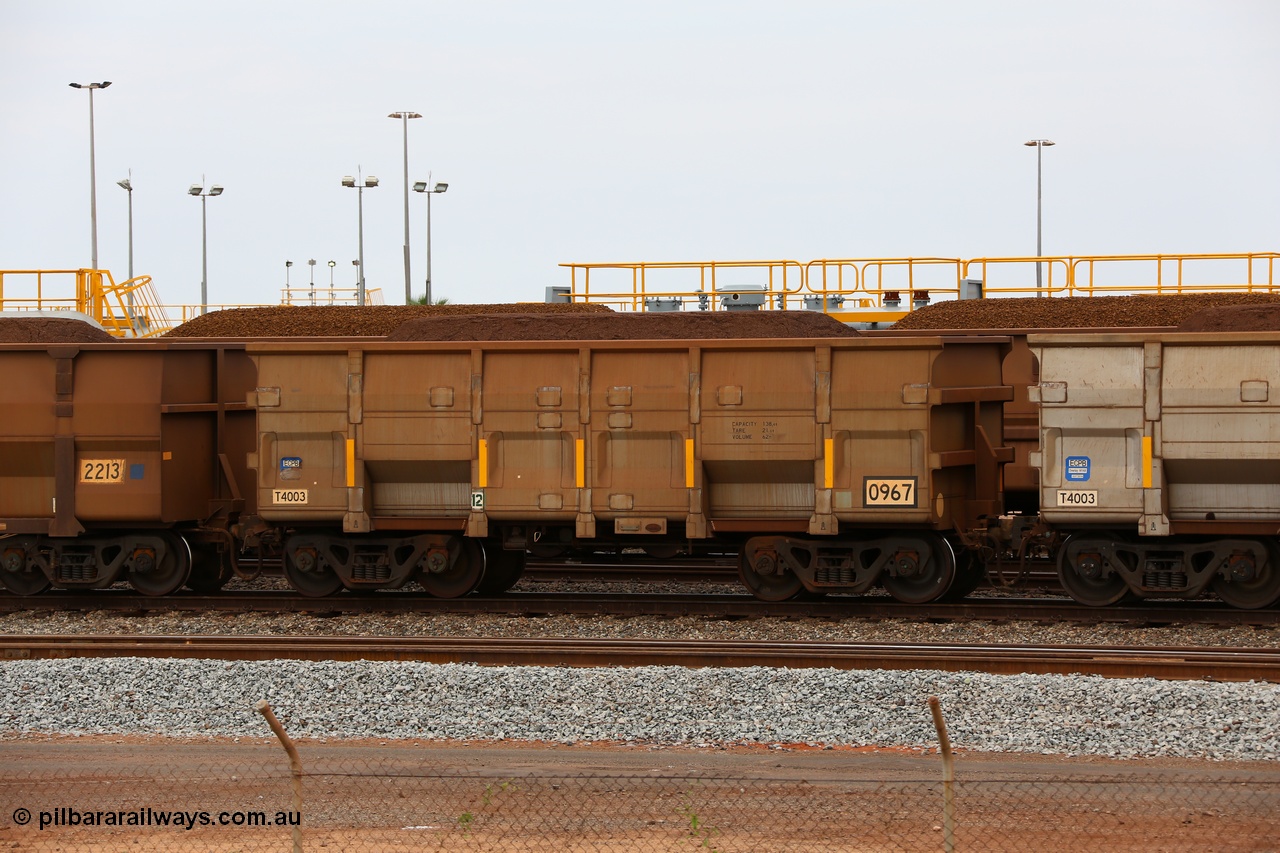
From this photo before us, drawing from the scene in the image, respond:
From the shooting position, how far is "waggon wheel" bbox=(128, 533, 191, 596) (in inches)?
606

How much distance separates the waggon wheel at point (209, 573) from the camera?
16.2 m

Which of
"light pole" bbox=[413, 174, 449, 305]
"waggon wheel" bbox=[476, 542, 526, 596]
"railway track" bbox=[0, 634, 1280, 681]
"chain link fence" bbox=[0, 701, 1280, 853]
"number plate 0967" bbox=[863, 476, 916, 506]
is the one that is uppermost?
"light pole" bbox=[413, 174, 449, 305]

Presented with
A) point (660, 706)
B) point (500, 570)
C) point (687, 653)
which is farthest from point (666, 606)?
point (660, 706)

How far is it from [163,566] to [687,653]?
7104 mm

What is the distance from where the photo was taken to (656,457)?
46.5 feet

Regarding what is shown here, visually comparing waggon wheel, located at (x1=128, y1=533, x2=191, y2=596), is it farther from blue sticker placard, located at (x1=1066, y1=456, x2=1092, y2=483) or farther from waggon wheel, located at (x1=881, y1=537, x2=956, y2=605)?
blue sticker placard, located at (x1=1066, y1=456, x2=1092, y2=483)

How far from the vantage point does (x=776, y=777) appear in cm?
798

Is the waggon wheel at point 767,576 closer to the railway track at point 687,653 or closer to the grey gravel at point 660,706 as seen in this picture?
the railway track at point 687,653

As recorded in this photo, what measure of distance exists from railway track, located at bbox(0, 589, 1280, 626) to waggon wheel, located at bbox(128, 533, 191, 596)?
206mm

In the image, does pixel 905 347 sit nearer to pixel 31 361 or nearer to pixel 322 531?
pixel 322 531

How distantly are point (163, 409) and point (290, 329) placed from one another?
55.1 ft

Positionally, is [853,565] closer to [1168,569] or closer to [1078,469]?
[1078,469]

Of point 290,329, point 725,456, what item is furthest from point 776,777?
point 290,329

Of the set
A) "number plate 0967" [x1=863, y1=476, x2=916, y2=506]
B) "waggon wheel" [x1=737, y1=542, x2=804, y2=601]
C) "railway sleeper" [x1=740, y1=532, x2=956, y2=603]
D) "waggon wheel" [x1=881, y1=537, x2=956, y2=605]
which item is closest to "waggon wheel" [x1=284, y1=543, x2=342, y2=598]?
"waggon wheel" [x1=737, y1=542, x2=804, y2=601]
